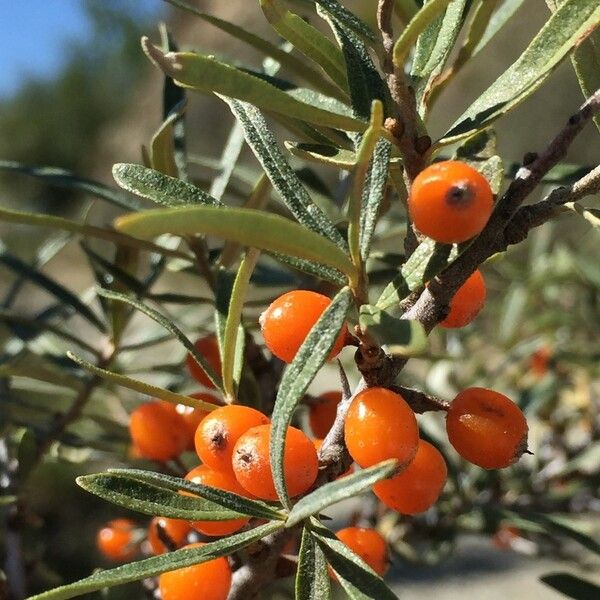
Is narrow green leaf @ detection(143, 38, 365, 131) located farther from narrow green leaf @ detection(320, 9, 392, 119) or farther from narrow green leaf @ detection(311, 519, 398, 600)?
narrow green leaf @ detection(311, 519, 398, 600)

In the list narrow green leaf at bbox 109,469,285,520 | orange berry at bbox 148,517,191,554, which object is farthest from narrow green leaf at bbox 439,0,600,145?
orange berry at bbox 148,517,191,554

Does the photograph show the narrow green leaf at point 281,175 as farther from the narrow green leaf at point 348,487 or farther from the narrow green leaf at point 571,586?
the narrow green leaf at point 571,586

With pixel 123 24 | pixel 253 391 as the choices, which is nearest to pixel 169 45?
pixel 253 391

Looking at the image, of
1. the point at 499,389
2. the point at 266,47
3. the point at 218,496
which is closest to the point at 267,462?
the point at 218,496

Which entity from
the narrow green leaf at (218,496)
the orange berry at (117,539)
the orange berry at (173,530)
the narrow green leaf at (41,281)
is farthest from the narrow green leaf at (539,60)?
the orange berry at (117,539)

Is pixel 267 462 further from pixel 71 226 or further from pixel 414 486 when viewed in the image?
pixel 71 226

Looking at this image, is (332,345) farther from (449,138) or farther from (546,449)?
(546,449)
